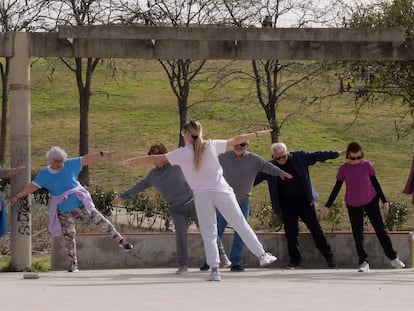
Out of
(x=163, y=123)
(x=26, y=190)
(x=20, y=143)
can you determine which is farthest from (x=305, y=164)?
(x=163, y=123)

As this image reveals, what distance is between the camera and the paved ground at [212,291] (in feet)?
29.0

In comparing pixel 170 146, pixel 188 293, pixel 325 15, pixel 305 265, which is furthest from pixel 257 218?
pixel 170 146

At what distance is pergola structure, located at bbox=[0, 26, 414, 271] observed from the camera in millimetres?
14141

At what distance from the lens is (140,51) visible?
14516mm

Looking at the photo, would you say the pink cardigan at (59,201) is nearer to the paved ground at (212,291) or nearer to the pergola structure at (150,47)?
the paved ground at (212,291)

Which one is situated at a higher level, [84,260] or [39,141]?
[39,141]

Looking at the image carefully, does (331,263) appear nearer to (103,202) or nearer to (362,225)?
(362,225)

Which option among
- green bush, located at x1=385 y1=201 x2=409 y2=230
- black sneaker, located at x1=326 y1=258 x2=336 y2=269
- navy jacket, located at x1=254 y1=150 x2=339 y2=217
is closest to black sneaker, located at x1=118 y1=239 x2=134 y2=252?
navy jacket, located at x1=254 y1=150 x2=339 y2=217

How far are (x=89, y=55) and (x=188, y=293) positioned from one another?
529 centimetres

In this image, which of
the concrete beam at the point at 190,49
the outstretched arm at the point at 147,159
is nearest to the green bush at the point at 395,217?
the concrete beam at the point at 190,49

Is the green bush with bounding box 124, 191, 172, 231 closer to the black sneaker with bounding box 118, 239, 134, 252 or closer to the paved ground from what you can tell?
the black sneaker with bounding box 118, 239, 134, 252

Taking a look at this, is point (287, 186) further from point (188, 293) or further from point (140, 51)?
point (188, 293)

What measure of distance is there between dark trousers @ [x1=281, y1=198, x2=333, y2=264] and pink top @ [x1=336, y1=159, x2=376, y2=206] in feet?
2.17

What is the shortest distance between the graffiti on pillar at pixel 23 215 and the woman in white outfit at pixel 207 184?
3.15m
